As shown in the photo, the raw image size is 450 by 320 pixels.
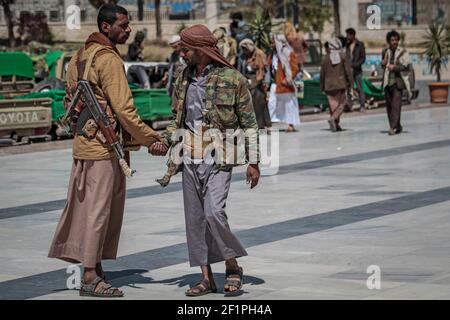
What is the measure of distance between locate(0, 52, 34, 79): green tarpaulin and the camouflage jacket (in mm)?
16898

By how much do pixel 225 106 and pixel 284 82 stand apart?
14.5 m

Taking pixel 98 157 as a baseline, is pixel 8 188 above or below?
below

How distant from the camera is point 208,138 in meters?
8.70

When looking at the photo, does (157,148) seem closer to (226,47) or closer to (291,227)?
(291,227)

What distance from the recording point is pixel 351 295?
8414 mm

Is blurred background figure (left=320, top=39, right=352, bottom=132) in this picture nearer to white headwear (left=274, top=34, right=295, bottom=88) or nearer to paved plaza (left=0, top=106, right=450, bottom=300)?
white headwear (left=274, top=34, right=295, bottom=88)

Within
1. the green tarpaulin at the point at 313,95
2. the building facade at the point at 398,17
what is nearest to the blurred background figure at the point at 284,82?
the green tarpaulin at the point at 313,95

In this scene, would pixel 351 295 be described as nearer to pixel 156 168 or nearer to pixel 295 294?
pixel 295 294

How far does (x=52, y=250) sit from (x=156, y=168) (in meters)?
8.48

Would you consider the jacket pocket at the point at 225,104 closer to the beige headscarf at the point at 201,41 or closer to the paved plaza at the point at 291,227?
the beige headscarf at the point at 201,41

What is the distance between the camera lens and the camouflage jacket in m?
8.66

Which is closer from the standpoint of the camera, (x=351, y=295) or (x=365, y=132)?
(x=351, y=295)
